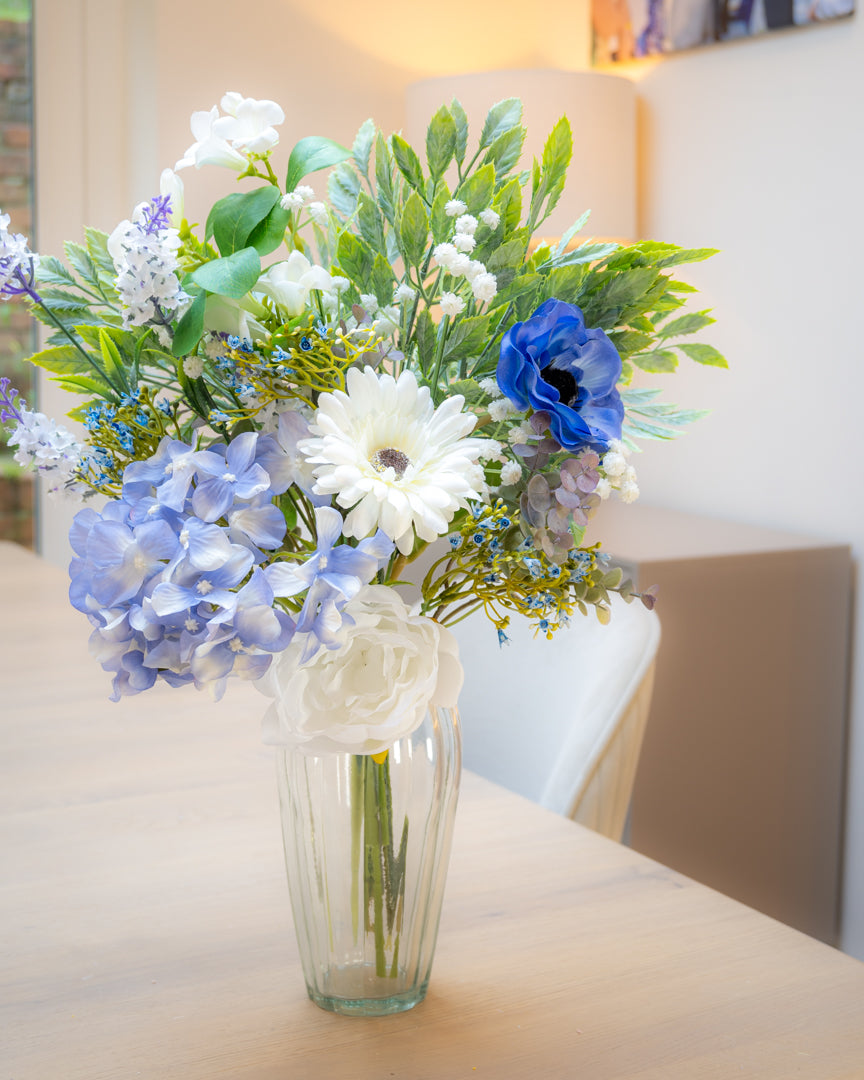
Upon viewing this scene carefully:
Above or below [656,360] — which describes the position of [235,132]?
above

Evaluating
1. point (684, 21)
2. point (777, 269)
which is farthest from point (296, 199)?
point (684, 21)

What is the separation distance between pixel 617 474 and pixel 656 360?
0.12 m

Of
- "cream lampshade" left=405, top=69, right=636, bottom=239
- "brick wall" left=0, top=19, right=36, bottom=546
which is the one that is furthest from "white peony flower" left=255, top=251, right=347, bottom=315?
"brick wall" left=0, top=19, right=36, bottom=546

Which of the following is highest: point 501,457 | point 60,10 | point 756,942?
point 60,10

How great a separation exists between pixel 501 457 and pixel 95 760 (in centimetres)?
58

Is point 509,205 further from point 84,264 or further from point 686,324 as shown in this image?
point 84,264

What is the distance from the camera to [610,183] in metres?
2.12

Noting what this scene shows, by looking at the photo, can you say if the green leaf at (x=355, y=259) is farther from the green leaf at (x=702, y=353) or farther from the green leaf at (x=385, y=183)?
the green leaf at (x=702, y=353)

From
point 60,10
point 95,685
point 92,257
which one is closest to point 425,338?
point 92,257

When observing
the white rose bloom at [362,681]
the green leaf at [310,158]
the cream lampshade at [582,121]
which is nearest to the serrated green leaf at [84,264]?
the green leaf at [310,158]

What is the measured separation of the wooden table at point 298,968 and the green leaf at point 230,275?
0.37 metres

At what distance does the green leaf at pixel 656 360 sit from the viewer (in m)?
0.61

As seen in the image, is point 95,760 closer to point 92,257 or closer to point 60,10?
point 92,257

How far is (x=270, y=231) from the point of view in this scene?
546mm
